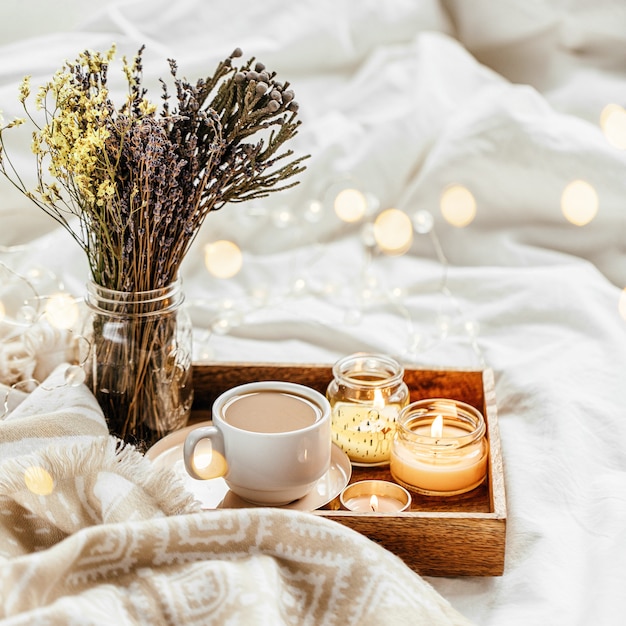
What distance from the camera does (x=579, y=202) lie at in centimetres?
149

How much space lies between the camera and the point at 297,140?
1.61 meters

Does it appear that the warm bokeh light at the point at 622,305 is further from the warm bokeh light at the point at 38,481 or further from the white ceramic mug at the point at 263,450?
the warm bokeh light at the point at 38,481

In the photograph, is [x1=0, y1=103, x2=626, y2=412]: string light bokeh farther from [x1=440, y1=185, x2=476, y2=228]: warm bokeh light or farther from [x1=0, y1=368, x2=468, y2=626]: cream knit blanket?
[x1=0, y1=368, x2=468, y2=626]: cream knit blanket

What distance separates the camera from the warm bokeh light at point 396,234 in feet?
5.13

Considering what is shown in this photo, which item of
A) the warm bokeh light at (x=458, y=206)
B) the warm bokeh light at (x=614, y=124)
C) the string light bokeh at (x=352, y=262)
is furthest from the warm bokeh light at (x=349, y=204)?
the warm bokeh light at (x=614, y=124)

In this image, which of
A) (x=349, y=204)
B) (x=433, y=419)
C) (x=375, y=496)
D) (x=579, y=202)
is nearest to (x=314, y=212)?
(x=349, y=204)

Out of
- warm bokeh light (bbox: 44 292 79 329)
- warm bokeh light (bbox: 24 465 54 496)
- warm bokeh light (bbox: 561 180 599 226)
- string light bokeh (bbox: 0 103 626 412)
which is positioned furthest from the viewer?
warm bokeh light (bbox: 561 180 599 226)

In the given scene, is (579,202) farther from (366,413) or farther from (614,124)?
(366,413)

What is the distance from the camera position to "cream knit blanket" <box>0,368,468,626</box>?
0.68 m

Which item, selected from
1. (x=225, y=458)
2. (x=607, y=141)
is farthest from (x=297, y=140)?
(x=225, y=458)

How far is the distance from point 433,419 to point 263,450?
22 cm

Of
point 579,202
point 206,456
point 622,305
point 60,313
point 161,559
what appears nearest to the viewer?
point 161,559

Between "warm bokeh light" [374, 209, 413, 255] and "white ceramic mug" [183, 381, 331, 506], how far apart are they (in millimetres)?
716

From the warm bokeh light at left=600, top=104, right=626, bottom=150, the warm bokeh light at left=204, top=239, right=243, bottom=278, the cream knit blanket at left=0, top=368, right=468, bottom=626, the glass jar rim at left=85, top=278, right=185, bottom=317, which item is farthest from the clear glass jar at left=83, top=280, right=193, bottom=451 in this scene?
the warm bokeh light at left=600, top=104, right=626, bottom=150
